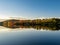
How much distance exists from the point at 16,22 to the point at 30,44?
357 feet

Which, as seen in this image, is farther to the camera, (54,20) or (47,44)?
(54,20)

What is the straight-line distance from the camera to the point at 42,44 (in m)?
14.0

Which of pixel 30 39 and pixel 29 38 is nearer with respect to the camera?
pixel 30 39

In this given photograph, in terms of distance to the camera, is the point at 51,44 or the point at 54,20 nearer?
the point at 51,44

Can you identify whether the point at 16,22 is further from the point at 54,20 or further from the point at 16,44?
the point at 16,44

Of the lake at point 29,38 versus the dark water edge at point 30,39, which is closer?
the dark water edge at point 30,39

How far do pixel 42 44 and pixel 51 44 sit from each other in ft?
3.14

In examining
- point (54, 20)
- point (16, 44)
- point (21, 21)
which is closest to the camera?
point (16, 44)

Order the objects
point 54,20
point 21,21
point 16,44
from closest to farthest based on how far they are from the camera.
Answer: point 16,44, point 54,20, point 21,21

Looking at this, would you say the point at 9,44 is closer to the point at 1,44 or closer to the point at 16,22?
the point at 1,44

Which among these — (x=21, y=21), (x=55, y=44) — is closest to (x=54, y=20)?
(x=21, y=21)

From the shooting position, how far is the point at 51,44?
1412 centimetres

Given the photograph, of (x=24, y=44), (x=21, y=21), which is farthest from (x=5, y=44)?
(x=21, y=21)

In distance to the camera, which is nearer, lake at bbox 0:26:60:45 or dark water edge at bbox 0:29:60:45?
dark water edge at bbox 0:29:60:45
